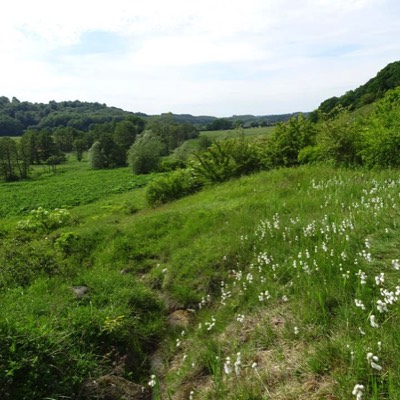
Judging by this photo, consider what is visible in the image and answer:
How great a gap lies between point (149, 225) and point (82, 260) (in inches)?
83.9

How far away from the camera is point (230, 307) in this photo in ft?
18.3

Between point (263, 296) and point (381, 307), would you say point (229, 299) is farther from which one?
point (381, 307)

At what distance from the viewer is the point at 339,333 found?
12.0ft

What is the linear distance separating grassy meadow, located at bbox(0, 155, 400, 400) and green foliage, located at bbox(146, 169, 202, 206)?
7232 millimetres

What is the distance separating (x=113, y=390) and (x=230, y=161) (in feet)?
44.7

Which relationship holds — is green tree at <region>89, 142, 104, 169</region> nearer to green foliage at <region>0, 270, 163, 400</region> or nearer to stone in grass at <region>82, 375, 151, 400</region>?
green foliage at <region>0, 270, 163, 400</region>

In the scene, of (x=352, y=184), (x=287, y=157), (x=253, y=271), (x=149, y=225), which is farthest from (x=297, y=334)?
(x=287, y=157)

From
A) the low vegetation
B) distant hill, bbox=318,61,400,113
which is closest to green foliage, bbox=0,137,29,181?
distant hill, bbox=318,61,400,113

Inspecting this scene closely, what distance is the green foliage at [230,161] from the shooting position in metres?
16.9

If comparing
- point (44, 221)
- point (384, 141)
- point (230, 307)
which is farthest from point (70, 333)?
point (44, 221)

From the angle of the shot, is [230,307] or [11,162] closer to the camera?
[230,307]

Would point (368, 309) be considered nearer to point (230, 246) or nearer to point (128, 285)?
point (230, 246)

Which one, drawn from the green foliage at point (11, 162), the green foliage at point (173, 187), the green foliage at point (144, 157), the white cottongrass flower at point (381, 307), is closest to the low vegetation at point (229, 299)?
the white cottongrass flower at point (381, 307)

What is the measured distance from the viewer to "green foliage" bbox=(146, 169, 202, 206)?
56.4ft
